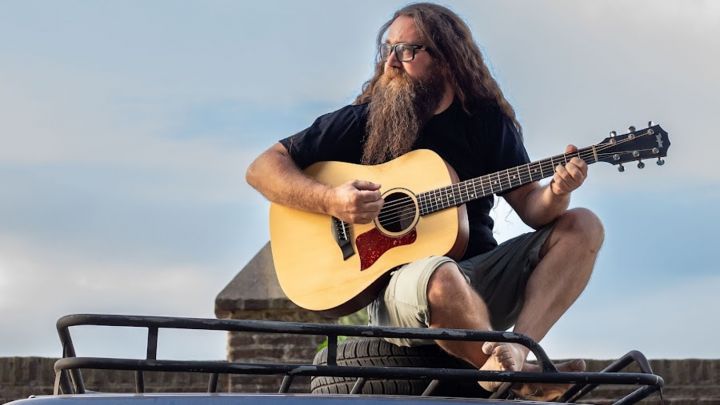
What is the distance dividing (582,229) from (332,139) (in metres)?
0.90

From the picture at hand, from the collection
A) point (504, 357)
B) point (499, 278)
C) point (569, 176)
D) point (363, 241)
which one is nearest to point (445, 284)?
point (504, 357)

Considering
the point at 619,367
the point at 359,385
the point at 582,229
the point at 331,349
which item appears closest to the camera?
the point at 331,349

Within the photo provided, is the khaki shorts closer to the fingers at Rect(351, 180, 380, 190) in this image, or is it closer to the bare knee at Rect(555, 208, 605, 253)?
the bare knee at Rect(555, 208, 605, 253)

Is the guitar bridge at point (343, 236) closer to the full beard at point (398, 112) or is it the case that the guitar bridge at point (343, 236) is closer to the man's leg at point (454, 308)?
the full beard at point (398, 112)

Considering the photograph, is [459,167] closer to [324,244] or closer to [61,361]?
[324,244]

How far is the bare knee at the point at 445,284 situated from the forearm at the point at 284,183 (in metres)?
0.59

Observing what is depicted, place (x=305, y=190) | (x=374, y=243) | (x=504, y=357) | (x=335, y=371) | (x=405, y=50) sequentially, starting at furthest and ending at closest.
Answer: (x=405, y=50), (x=305, y=190), (x=374, y=243), (x=504, y=357), (x=335, y=371)

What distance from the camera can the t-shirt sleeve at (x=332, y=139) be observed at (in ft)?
14.8

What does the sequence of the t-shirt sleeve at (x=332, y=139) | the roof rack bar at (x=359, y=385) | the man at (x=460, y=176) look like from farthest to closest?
the t-shirt sleeve at (x=332, y=139)
the man at (x=460, y=176)
the roof rack bar at (x=359, y=385)

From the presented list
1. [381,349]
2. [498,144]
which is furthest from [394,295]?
[498,144]

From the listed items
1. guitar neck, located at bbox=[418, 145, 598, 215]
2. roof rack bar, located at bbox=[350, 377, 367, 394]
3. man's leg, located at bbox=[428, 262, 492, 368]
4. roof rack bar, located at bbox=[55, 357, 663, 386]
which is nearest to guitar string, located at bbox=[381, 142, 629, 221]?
guitar neck, located at bbox=[418, 145, 598, 215]

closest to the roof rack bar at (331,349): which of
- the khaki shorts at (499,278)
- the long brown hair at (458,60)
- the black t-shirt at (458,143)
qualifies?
the khaki shorts at (499,278)

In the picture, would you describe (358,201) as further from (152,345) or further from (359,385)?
(152,345)

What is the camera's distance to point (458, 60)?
15.0 feet
